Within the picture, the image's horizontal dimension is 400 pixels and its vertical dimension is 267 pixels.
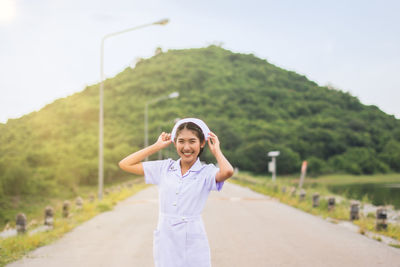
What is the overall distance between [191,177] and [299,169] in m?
79.3

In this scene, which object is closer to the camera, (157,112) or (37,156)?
(37,156)

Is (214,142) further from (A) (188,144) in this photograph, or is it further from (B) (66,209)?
(B) (66,209)

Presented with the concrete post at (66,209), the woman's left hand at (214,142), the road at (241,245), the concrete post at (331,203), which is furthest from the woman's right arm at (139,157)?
the concrete post at (331,203)

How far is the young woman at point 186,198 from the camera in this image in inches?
116

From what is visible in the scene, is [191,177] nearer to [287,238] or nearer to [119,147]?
[287,238]

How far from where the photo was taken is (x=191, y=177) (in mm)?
3084

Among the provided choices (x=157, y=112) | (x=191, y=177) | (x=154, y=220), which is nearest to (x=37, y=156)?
(x=157, y=112)

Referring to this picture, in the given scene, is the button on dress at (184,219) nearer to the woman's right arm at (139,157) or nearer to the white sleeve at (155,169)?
the white sleeve at (155,169)

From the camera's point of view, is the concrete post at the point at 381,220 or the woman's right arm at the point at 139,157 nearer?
the woman's right arm at the point at 139,157

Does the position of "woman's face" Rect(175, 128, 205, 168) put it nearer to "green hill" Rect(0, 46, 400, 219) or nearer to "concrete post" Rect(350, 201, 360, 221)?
"concrete post" Rect(350, 201, 360, 221)

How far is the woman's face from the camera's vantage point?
9.90 feet

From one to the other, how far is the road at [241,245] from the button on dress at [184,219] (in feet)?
11.3

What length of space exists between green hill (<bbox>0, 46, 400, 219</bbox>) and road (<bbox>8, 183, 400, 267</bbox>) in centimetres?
3743

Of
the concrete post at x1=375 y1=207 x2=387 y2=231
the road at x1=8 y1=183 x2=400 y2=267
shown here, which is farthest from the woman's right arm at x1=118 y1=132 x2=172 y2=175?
the concrete post at x1=375 y1=207 x2=387 y2=231
